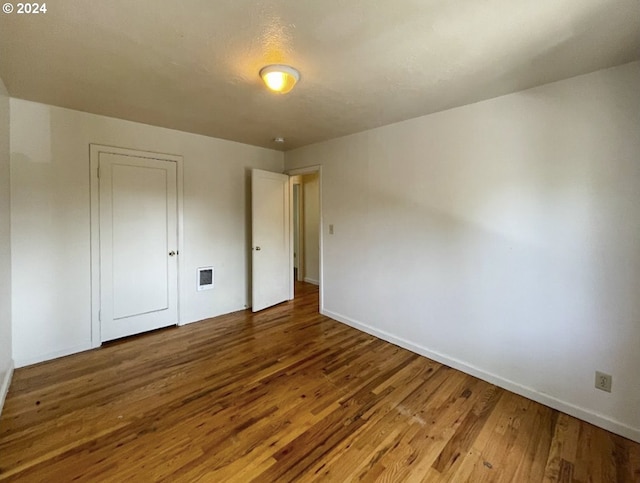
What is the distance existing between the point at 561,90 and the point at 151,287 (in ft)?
13.8

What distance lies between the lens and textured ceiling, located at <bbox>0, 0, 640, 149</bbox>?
54.9 inches

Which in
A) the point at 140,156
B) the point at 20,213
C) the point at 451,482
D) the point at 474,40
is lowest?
the point at 451,482

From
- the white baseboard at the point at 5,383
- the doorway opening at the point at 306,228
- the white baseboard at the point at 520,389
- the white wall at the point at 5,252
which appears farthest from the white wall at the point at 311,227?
the white baseboard at the point at 5,383

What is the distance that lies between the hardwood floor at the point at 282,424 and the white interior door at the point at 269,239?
1.34 meters

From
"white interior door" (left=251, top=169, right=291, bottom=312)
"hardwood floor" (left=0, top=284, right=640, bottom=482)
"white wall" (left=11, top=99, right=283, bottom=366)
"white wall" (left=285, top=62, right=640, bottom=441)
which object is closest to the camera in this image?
"hardwood floor" (left=0, top=284, right=640, bottom=482)

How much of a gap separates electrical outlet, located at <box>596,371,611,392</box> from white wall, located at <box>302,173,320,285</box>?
429 cm

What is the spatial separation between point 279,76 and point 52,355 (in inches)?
128

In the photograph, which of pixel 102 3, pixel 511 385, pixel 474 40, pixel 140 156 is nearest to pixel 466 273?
pixel 511 385

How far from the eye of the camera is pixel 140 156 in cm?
315

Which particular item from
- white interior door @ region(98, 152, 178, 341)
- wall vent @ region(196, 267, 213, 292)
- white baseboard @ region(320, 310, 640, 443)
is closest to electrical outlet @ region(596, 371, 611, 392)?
white baseboard @ region(320, 310, 640, 443)

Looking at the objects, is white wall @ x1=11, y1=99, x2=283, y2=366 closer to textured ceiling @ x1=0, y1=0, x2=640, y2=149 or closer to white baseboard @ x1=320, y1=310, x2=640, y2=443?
textured ceiling @ x1=0, y1=0, x2=640, y2=149

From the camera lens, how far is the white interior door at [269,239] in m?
3.98

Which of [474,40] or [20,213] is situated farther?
[20,213]

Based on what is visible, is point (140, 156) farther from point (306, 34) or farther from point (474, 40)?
point (474, 40)
